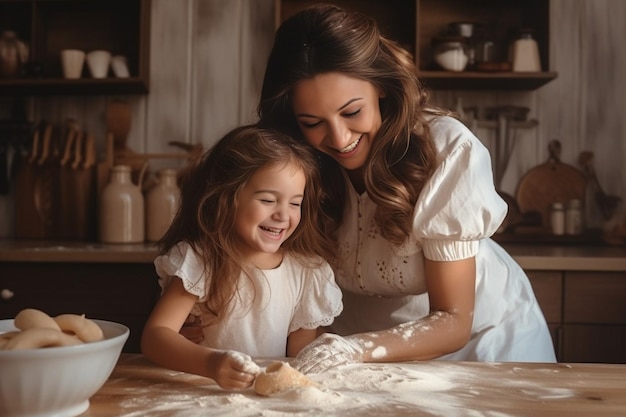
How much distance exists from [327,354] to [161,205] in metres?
1.74

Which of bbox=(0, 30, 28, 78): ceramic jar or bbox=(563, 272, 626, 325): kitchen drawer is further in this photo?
bbox=(0, 30, 28, 78): ceramic jar

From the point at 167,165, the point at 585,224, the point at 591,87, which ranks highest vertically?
the point at 591,87

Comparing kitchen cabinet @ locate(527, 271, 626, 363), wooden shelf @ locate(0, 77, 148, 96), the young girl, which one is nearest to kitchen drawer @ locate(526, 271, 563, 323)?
kitchen cabinet @ locate(527, 271, 626, 363)

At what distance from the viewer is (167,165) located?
9.19ft

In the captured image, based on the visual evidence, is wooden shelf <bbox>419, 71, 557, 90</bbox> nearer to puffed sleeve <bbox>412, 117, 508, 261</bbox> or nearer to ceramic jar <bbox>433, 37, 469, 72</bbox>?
ceramic jar <bbox>433, 37, 469, 72</bbox>

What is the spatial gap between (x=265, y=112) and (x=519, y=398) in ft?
2.62

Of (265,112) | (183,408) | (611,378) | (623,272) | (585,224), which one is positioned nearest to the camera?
(183,408)

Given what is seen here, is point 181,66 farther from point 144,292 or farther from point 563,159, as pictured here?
point 563,159

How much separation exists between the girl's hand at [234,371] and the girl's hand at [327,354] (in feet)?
0.37

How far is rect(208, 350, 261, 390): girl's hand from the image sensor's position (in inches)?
33.6

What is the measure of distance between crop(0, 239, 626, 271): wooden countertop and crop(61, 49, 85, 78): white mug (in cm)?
66

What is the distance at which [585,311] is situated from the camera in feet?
7.06

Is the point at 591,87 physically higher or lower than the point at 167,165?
higher

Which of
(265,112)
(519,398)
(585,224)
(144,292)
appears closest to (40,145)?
(144,292)
